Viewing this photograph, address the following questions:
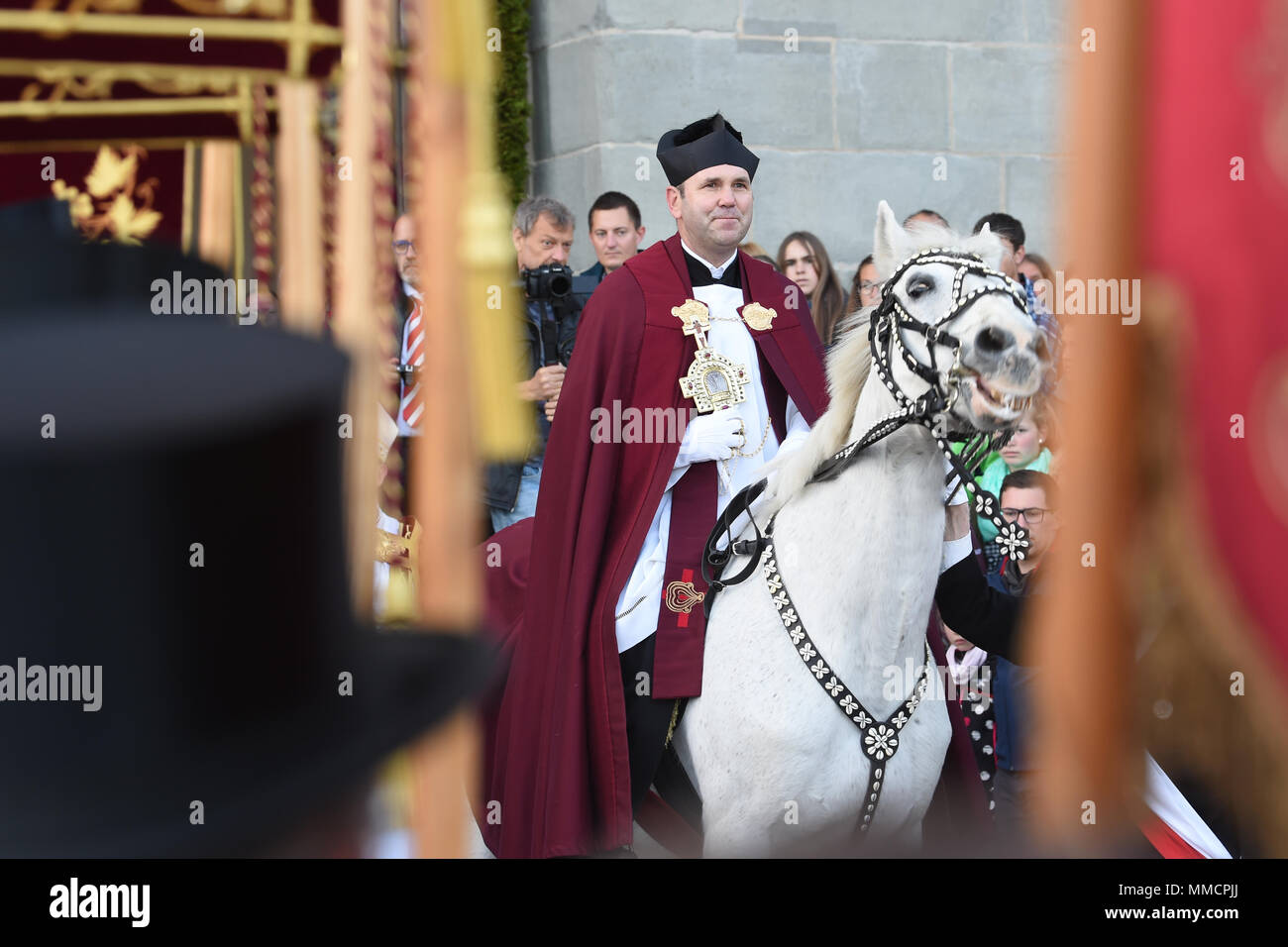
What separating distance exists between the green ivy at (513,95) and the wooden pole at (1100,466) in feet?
21.8

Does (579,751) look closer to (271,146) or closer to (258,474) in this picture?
(271,146)

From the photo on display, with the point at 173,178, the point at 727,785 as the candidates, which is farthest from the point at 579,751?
the point at 173,178

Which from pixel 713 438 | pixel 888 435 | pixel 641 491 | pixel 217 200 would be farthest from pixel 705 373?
pixel 217 200

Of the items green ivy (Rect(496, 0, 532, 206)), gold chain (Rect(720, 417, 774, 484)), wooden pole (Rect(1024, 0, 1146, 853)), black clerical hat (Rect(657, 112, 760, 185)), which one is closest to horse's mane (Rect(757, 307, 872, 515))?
gold chain (Rect(720, 417, 774, 484))

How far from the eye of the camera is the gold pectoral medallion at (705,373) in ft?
12.6

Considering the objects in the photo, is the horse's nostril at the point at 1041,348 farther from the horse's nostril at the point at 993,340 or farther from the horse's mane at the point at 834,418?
the horse's mane at the point at 834,418

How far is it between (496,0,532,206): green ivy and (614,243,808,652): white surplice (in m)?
3.77

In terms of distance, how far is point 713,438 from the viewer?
12.5 feet

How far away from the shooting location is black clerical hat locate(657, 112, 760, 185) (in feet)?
13.3

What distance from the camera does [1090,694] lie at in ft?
3.75

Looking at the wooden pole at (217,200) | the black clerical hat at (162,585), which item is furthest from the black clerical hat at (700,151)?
the black clerical hat at (162,585)

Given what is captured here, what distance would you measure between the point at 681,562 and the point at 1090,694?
8.76 feet

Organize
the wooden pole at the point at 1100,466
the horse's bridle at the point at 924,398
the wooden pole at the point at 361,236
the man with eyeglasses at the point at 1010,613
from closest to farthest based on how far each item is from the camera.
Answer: the wooden pole at the point at 1100,466, the wooden pole at the point at 361,236, the horse's bridle at the point at 924,398, the man with eyeglasses at the point at 1010,613

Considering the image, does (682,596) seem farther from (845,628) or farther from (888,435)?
(888,435)
